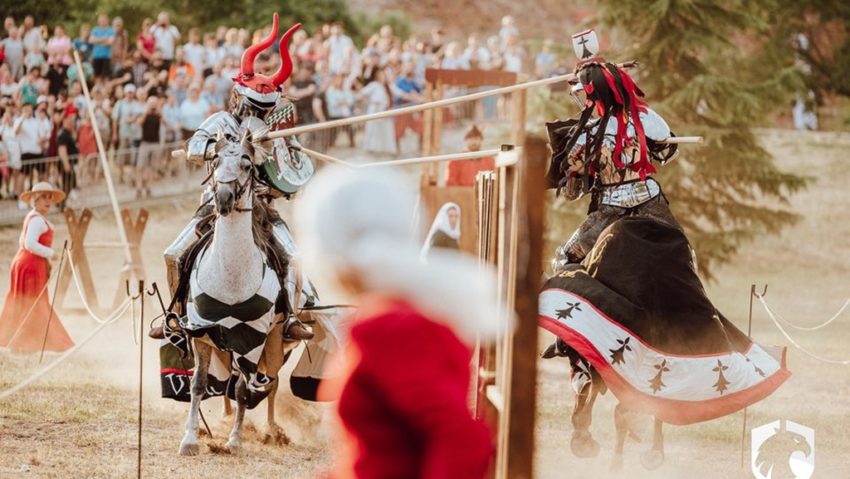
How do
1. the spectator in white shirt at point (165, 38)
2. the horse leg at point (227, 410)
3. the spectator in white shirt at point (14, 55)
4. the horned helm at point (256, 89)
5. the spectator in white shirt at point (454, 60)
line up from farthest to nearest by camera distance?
the spectator in white shirt at point (454, 60)
the spectator in white shirt at point (165, 38)
the spectator in white shirt at point (14, 55)
the horse leg at point (227, 410)
the horned helm at point (256, 89)

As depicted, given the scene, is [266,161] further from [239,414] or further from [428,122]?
[428,122]

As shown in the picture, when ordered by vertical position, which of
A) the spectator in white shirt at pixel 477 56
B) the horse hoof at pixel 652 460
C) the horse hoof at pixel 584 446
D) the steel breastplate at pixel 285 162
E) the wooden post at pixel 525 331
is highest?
the spectator in white shirt at pixel 477 56

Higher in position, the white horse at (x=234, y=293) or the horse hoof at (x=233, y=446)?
the white horse at (x=234, y=293)

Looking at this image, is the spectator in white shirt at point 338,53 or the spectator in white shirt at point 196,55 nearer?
the spectator in white shirt at point 196,55

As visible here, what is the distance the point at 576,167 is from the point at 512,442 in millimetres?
4828

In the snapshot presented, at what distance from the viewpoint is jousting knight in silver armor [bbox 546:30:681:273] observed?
8.35 meters

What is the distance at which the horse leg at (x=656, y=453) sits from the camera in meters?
8.80

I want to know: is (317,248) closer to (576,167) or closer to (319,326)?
(576,167)

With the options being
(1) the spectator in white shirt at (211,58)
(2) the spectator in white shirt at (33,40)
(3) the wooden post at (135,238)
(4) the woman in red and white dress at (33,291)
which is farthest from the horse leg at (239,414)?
(1) the spectator in white shirt at (211,58)

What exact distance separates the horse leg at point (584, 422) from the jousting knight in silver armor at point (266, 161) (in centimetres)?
176

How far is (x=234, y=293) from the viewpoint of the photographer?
8.39 metres

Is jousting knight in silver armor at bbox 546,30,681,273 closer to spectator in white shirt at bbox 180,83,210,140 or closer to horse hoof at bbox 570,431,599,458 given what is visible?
horse hoof at bbox 570,431,599,458

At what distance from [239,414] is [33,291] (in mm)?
4956

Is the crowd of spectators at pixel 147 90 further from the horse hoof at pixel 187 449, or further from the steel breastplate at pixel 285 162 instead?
the horse hoof at pixel 187 449
